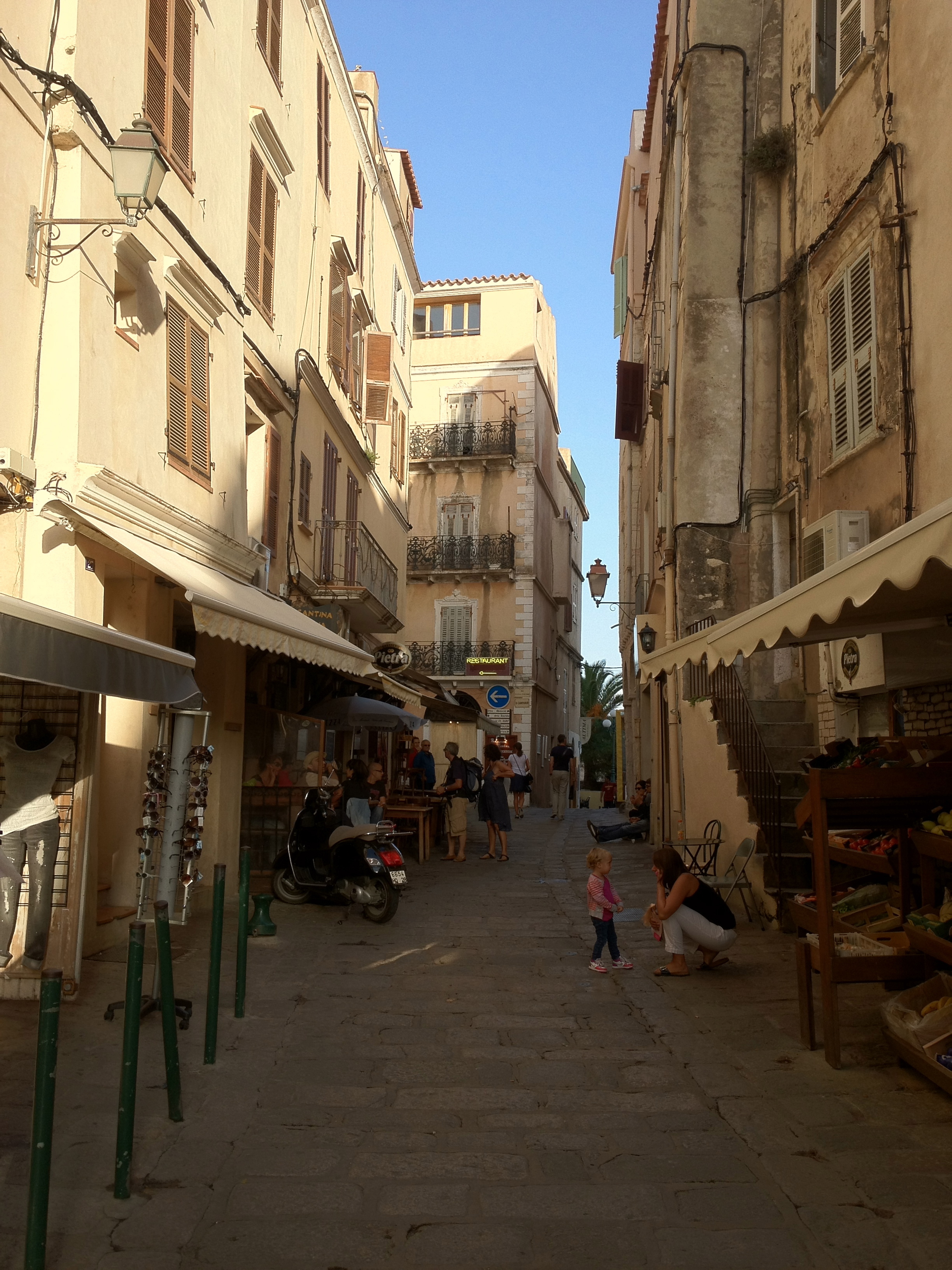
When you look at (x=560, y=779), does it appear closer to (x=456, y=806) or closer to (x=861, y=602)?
(x=456, y=806)

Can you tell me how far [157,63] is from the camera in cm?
1056

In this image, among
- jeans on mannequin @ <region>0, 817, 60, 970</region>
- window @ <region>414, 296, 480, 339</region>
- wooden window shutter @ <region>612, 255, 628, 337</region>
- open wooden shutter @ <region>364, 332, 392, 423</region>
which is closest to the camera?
jeans on mannequin @ <region>0, 817, 60, 970</region>

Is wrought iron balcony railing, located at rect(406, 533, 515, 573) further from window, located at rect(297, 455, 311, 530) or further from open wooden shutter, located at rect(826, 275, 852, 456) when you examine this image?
open wooden shutter, located at rect(826, 275, 852, 456)

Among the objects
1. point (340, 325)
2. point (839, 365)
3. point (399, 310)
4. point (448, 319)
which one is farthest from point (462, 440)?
point (839, 365)

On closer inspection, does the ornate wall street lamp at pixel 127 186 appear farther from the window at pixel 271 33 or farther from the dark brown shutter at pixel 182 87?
the window at pixel 271 33

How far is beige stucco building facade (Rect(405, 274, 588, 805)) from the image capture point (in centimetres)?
3919

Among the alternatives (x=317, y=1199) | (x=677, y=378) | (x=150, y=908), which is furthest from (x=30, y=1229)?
(x=677, y=378)

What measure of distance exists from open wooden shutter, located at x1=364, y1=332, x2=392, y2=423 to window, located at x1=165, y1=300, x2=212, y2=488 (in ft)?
33.0

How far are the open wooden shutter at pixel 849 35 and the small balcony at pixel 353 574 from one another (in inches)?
363

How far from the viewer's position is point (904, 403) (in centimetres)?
961

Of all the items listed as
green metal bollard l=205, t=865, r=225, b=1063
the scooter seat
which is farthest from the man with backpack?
green metal bollard l=205, t=865, r=225, b=1063

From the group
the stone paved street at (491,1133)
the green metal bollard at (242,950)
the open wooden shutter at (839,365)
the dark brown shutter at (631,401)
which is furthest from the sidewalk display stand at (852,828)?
the dark brown shutter at (631,401)

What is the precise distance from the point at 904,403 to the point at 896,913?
15.3 feet

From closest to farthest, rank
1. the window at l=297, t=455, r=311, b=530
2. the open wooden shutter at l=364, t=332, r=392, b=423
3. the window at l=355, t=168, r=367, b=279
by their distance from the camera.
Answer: the window at l=297, t=455, r=311, b=530 → the window at l=355, t=168, r=367, b=279 → the open wooden shutter at l=364, t=332, r=392, b=423
